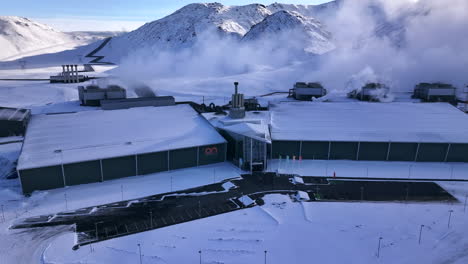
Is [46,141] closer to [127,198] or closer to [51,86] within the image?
[127,198]

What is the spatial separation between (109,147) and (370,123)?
3081cm

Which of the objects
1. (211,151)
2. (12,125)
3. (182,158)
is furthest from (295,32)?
(182,158)

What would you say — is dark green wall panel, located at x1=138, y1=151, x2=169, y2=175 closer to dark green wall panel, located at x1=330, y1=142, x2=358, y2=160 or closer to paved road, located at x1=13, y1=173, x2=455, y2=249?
paved road, located at x1=13, y1=173, x2=455, y2=249

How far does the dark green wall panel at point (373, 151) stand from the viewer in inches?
1571

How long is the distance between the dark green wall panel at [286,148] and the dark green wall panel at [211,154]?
6.08m

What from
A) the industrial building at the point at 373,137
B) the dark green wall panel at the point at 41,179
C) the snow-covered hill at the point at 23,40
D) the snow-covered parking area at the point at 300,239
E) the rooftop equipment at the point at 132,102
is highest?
the snow-covered hill at the point at 23,40

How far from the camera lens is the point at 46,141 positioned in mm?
35969

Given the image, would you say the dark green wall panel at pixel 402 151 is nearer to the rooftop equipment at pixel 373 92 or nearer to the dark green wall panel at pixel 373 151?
the dark green wall panel at pixel 373 151

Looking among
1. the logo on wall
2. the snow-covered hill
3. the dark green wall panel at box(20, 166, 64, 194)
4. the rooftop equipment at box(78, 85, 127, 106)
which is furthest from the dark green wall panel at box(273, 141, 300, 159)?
the snow-covered hill

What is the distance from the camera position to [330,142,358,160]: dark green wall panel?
4009 centimetres

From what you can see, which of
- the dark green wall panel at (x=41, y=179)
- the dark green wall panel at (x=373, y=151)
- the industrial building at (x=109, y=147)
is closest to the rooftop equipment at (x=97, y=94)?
the industrial building at (x=109, y=147)

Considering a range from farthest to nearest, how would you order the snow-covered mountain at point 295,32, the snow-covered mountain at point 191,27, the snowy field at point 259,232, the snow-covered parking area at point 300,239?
the snow-covered mountain at point 191,27 → the snow-covered mountain at point 295,32 → the snowy field at point 259,232 → the snow-covered parking area at point 300,239

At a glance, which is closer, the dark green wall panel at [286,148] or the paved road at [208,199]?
the paved road at [208,199]

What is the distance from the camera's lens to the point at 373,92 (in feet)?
228
